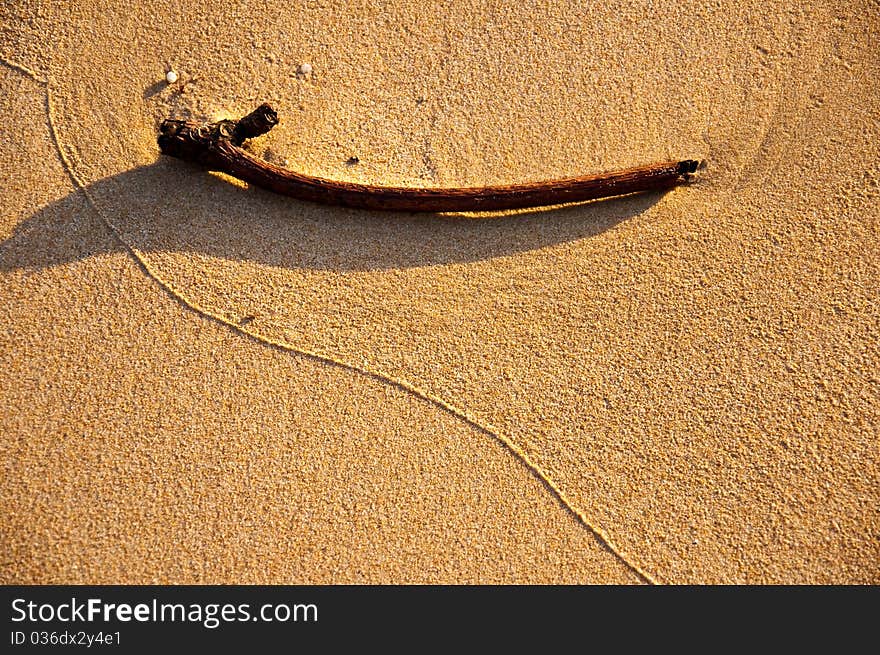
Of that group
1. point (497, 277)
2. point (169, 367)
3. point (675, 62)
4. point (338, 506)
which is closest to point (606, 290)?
point (497, 277)

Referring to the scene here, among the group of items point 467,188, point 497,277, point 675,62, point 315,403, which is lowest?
point 315,403

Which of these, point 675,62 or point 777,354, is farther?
point 675,62

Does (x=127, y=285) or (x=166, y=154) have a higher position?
(x=166, y=154)

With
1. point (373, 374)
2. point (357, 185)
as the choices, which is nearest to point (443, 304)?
point (373, 374)

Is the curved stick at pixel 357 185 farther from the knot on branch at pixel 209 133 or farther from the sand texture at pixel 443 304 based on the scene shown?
the sand texture at pixel 443 304

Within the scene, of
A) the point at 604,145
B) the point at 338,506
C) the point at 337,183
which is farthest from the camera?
the point at 604,145

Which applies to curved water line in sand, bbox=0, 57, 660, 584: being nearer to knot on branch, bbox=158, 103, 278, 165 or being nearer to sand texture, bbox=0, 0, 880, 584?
sand texture, bbox=0, 0, 880, 584

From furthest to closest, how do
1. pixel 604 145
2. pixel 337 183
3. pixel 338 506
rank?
pixel 604 145
pixel 337 183
pixel 338 506

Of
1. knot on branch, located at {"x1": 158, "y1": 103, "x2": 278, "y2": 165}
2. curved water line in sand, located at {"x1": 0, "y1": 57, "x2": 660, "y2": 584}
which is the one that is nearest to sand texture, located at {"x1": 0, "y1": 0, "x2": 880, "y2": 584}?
curved water line in sand, located at {"x1": 0, "y1": 57, "x2": 660, "y2": 584}

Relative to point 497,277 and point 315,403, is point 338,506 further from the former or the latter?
point 497,277
